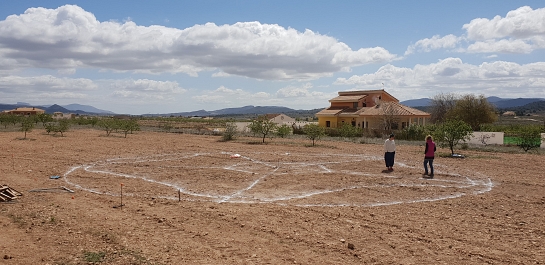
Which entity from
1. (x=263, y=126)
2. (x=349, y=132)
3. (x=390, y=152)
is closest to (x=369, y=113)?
(x=349, y=132)

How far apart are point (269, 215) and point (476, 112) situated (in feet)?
176

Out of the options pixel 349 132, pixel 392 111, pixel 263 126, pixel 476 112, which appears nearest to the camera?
pixel 263 126

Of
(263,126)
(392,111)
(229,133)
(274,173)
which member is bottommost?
(274,173)

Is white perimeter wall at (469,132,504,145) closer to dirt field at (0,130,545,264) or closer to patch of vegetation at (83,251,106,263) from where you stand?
dirt field at (0,130,545,264)

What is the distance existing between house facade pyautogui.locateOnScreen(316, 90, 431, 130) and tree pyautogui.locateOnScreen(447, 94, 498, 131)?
16.5ft

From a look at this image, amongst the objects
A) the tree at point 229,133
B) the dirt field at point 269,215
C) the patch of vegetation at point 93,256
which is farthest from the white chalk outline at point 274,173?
the tree at point 229,133

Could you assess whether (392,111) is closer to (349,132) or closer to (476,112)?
(349,132)

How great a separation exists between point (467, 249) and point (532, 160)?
17.0 m

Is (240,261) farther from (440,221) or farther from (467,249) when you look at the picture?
(440,221)

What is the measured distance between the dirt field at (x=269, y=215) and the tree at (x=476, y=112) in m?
41.7

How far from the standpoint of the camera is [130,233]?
795cm

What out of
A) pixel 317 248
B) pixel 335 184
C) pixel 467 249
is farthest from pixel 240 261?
pixel 335 184

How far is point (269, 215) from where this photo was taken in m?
9.40

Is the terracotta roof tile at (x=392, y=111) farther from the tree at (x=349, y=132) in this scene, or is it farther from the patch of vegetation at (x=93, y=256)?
the patch of vegetation at (x=93, y=256)
